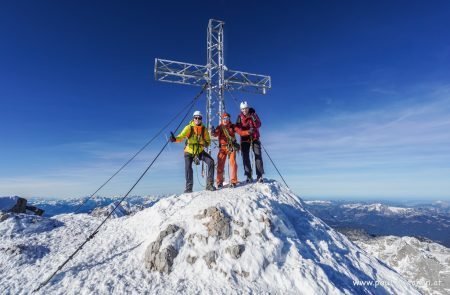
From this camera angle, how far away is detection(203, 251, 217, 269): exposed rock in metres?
8.56

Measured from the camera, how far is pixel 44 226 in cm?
1323

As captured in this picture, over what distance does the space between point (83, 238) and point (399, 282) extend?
12265mm

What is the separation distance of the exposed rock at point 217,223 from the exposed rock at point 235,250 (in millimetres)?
506

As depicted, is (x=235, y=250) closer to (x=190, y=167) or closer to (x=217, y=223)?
(x=217, y=223)

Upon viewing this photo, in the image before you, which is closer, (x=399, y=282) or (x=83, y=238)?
(x=399, y=282)

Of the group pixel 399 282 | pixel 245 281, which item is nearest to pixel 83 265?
pixel 245 281

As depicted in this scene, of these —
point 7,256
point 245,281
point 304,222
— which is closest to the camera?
point 245,281

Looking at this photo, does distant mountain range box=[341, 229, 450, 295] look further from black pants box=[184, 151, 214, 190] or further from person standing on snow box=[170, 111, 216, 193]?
person standing on snow box=[170, 111, 216, 193]

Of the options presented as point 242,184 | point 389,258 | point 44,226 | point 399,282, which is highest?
point 242,184

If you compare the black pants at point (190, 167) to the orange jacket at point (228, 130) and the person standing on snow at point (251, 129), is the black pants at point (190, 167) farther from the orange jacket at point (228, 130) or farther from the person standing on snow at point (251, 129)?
the person standing on snow at point (251, 129)

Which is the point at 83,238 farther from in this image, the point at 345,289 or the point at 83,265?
the point at 345,289

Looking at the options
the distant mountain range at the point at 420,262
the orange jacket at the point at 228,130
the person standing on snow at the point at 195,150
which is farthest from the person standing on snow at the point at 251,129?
the distant mountain range at the point at 420,262

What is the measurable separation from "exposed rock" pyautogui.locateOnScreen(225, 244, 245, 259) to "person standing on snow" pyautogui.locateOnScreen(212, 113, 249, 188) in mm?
4820

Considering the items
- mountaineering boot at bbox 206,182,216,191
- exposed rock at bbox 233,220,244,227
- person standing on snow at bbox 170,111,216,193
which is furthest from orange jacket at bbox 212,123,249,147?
exposed rock at bbox 233,220,244,227
